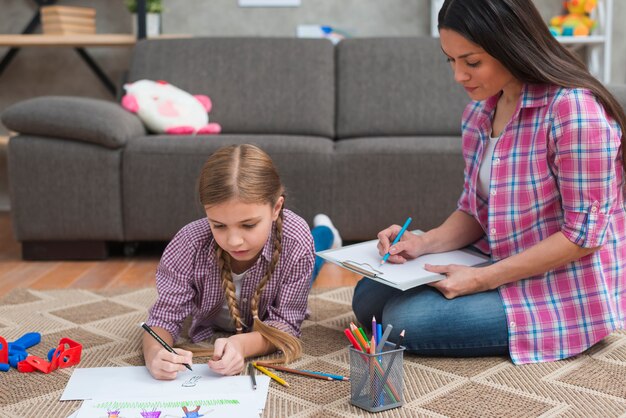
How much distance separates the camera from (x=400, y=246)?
5.19ft

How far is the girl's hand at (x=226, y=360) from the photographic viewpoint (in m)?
1.36

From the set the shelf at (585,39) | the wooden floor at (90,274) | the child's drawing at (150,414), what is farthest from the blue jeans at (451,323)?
the shelf at (585,39)

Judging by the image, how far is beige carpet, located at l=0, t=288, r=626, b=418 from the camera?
1.28 metres

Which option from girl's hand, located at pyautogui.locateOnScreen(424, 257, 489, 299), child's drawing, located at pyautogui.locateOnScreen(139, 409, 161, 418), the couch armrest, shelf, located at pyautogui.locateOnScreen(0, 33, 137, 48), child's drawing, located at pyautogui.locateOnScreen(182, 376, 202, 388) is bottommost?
child's drawing, located at pyautogui.locateOnScreen(182, 376, 202, 388)

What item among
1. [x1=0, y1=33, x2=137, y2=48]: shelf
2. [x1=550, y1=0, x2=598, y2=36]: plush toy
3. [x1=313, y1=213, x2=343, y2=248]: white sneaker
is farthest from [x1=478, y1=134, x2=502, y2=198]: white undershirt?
[x1=0, y1=33, x2=137, y2=48]: shelf

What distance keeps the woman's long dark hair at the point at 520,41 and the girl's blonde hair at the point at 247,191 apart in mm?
432

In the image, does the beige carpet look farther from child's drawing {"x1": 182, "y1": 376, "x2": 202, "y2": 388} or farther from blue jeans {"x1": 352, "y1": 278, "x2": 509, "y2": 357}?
child's drawing {"x1": 182, "y1": 376, "x2": 202, "y2": 388}

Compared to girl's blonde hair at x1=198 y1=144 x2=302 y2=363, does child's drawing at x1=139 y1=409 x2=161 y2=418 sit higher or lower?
lower

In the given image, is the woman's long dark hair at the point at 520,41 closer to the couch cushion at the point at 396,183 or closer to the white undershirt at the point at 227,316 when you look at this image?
the white undershirt at the point at 227,316

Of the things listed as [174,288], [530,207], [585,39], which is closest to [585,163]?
[530,207]

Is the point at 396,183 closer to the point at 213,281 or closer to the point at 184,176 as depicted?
the point at 184,176

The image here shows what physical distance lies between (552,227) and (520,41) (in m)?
0.36

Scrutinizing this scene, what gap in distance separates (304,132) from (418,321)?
61.8 inches

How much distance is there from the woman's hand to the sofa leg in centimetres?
147
